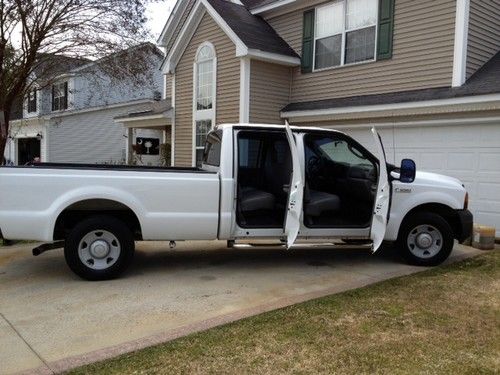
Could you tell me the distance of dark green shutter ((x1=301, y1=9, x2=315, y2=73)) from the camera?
13.2 meters

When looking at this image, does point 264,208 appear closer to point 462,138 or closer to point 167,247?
point 167,247

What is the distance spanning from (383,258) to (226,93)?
768 cm

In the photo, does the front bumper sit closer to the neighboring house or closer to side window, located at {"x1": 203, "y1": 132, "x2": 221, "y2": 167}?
side window, located at {"x1": 203, "y1": 132, "x2": 221, "y2": 167}

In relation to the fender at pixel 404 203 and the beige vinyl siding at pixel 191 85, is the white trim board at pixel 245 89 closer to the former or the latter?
the beige vinyl siding at pixel 191 85

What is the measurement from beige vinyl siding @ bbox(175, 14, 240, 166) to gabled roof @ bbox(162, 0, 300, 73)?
0.24 metres

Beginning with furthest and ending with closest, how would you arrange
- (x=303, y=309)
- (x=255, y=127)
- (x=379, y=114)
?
(x=379, y=114) → (x=255, y=127) → (x=303, y=309)

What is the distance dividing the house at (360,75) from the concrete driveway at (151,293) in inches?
105

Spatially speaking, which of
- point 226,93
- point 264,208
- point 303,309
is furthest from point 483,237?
point 226,93

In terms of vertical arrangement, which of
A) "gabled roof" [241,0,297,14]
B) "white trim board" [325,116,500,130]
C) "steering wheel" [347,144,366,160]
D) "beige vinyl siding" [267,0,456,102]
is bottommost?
"steering wheel" [347,144,366,160]

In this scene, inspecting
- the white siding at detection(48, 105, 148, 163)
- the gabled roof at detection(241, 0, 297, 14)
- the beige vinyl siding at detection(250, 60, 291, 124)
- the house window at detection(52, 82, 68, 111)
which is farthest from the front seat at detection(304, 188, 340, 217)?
the house window at detection(52, 82, 68, 111)

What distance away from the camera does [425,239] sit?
6.93 metres

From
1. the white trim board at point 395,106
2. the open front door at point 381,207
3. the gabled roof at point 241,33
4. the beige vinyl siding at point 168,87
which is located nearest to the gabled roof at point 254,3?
the gabled roof at point 241,33

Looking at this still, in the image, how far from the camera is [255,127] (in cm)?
667

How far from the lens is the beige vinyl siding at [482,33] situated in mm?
10297
